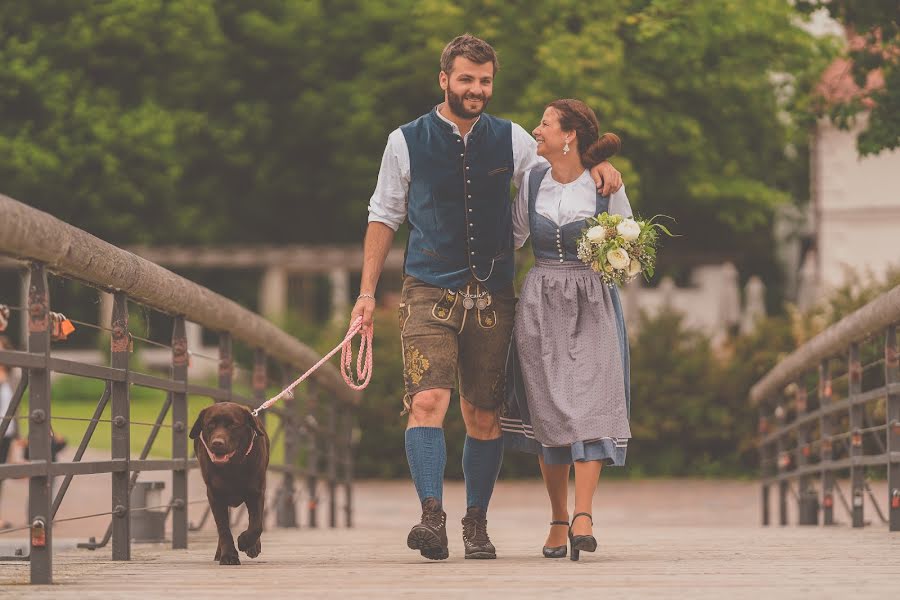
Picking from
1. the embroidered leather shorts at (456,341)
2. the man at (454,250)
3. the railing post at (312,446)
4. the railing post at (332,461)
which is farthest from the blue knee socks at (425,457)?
the railing post at (332,461)

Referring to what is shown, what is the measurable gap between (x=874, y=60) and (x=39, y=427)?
7.31 metres

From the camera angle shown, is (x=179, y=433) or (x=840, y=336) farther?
(x=840, y=336)

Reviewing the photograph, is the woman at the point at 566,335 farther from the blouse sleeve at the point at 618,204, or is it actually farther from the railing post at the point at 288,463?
the railing post at the point at 288,463

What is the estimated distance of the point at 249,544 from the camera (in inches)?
258

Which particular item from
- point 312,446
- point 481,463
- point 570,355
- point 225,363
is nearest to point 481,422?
point 481,463

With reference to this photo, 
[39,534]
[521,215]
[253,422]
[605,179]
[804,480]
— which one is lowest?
[39,534]

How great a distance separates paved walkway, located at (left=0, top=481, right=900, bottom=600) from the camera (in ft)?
15.1

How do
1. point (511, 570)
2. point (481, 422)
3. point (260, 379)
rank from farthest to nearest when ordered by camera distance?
1. point (260, 379)
2. point (481, 422)
3. point (511, 570)

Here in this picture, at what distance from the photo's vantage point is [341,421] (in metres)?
14.5

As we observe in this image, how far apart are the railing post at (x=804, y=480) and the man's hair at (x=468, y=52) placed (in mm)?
5134

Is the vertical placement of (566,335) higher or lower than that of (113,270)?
lower

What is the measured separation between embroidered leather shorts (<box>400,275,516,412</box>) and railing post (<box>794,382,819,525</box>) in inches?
187

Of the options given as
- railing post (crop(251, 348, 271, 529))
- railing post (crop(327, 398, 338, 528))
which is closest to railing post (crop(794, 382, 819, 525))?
railing post (crop(327, 398, 338, 528))

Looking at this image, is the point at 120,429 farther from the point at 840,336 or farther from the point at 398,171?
the point at 840,336
